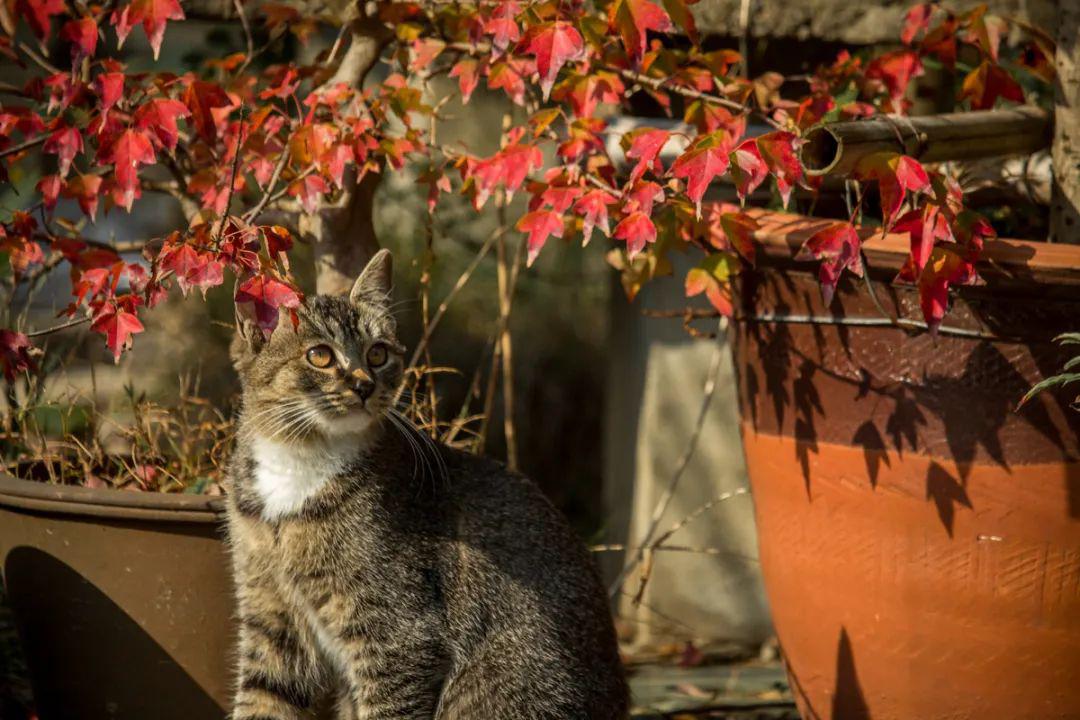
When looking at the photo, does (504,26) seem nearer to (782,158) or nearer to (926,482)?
(782,158)

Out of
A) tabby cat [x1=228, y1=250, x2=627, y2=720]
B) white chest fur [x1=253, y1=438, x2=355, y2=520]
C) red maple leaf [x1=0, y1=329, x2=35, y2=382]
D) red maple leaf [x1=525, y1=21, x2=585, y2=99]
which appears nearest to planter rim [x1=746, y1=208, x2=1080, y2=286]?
red maple leaf [x1=525, y1=21, x2=585, y2=99]

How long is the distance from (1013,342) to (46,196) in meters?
2.08

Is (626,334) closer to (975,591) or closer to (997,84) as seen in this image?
(997,84)

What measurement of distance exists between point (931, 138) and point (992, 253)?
1.25 ft

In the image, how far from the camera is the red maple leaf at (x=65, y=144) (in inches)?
104

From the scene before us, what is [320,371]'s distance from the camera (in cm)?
253

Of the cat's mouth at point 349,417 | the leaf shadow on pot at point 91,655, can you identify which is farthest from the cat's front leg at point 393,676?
the leaf shadow on pot at point 91,655

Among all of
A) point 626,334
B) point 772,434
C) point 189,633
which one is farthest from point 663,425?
point 189,633

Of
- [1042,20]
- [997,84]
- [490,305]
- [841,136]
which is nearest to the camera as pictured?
[841,136]

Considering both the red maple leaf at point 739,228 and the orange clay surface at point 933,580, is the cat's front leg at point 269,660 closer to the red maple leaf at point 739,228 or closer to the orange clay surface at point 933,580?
the orange clay surface at point 933,580

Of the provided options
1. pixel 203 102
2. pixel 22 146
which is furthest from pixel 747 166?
pixel 22 146

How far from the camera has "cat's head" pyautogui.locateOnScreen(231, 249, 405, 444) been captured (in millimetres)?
2518

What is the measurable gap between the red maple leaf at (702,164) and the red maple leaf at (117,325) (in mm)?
1074

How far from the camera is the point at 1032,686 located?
260cm
